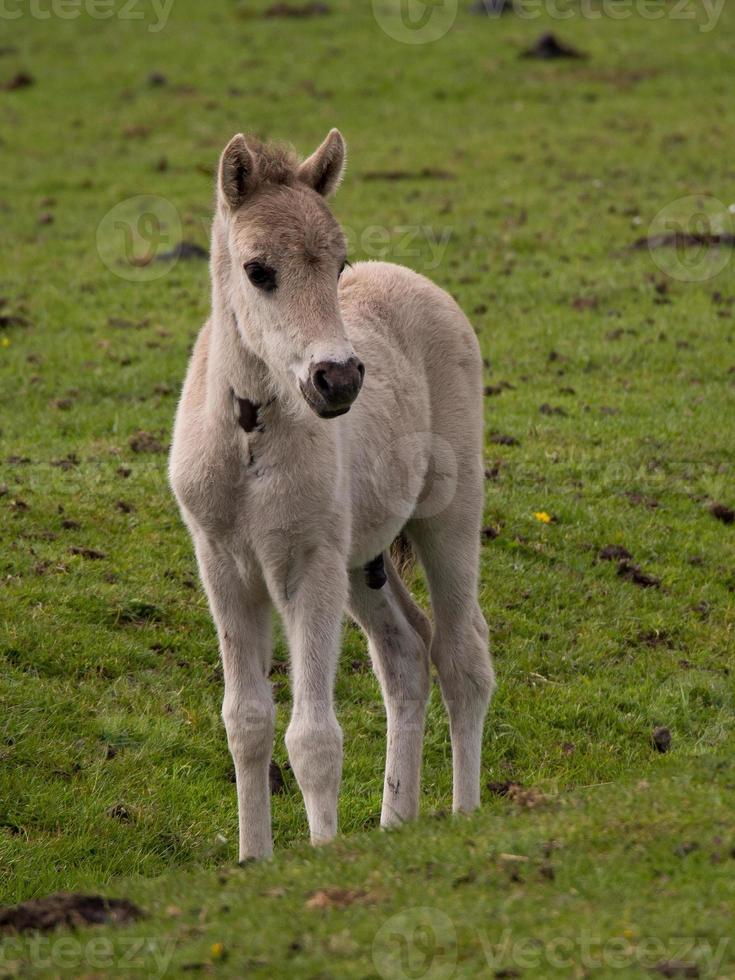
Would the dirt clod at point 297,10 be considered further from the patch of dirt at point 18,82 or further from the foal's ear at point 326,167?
the foal's ear at point 326,167

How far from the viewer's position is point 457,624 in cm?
700

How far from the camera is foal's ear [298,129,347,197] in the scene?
571cm

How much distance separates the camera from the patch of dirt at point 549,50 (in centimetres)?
2816

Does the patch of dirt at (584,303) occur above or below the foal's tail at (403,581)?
above

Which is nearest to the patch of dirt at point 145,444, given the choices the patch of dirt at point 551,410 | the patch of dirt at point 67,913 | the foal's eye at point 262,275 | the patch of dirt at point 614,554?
the patch of dirt at point 551,410

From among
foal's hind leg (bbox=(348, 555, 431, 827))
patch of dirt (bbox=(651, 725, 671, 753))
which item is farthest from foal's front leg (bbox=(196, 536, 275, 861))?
patch of dirt (bbox=(651, 725, 671, 753))

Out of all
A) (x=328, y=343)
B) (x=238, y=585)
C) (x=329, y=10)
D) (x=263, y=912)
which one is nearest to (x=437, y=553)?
(x=238, y=585)

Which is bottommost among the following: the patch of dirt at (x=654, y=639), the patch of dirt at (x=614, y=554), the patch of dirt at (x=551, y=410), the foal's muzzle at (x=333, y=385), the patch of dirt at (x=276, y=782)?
the patch of dirt at (x=276, y=782)

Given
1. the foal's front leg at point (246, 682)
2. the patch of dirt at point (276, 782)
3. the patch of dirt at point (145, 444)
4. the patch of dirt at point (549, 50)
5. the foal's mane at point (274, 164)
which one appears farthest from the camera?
the patch of dirt at point (549, 50)

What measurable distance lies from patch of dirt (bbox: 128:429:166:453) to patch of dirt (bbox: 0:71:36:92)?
1898 centimetres

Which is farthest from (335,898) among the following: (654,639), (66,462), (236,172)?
(66,462)

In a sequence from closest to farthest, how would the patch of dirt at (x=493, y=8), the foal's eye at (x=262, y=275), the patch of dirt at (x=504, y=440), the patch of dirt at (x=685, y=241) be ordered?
the foal's eye at (x=262, y=275) < the patch of dirt at (x=504, y=440) < the patch of dirt at (x=685, y=241) < the patch of dirt at (x=493, y=8)

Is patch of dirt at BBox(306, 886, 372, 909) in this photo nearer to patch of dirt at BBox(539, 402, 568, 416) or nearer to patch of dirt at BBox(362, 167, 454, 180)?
patch of dirt at BBox(539, 402, 568, 416)

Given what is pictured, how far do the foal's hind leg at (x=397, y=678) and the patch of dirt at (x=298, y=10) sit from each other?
90.1 ft
